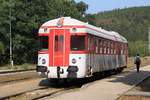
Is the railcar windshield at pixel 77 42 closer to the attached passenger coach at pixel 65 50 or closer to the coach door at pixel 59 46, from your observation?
the attached passenger coach at pixel 65 50

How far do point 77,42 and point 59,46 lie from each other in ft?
2.78

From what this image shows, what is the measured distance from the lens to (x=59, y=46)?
79.8 feet

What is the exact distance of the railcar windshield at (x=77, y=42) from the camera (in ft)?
79.8

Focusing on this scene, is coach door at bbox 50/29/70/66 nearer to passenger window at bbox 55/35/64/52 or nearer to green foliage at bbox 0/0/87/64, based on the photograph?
passenger window at bbox 55/35/64/52

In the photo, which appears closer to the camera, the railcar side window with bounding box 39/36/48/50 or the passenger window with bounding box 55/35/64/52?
the passenger window with bounding box 55/35/64/52

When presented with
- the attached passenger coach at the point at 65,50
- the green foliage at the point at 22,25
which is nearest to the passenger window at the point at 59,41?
the attached passenger coach at the point at 65,50

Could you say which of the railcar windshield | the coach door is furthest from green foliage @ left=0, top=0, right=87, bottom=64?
the railcar windshield

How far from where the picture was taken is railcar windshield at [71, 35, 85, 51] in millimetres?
24312

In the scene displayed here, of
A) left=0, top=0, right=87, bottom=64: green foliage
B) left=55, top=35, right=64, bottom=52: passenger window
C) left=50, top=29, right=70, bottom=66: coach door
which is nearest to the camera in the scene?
left=50, top=29, right=70, bottom=66: coach door

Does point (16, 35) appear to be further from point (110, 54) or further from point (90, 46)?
point (90, 46)

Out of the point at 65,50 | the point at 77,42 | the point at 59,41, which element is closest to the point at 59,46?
the point at 59,41

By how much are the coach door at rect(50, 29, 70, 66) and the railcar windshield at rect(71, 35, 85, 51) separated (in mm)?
240

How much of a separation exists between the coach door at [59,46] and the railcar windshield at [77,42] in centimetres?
24

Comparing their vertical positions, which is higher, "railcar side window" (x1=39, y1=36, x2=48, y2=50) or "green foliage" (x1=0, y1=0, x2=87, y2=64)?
"green foliage" (x1=0, y1=0, x2=87, y2=64)
